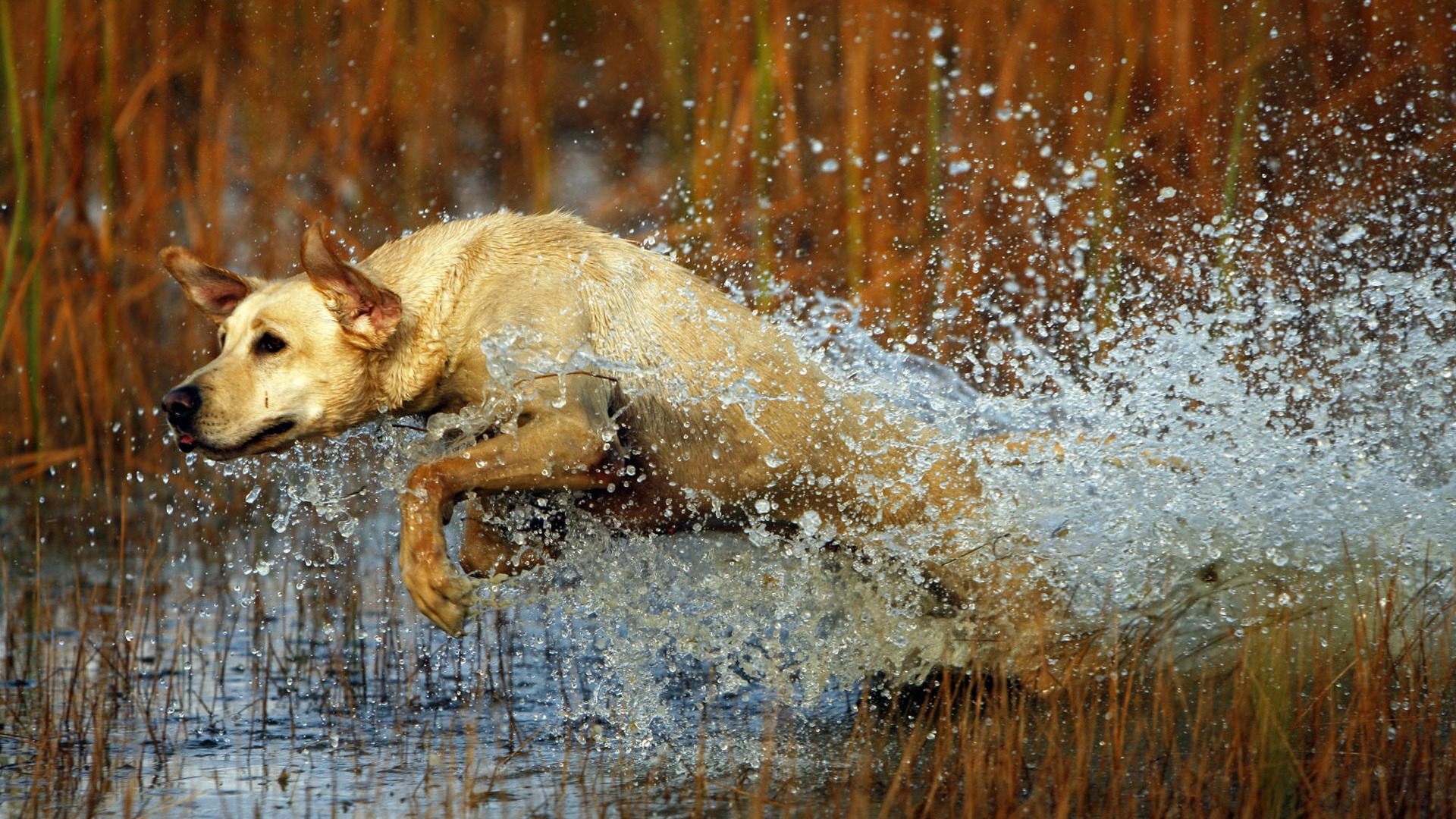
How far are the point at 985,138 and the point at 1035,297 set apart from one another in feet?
3.04

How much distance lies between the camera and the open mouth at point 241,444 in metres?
3.54

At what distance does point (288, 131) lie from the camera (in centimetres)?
747

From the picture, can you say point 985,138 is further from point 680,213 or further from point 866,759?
point 866,759

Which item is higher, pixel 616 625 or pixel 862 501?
pixel 862 501

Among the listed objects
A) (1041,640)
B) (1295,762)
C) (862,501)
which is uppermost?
(862,501)

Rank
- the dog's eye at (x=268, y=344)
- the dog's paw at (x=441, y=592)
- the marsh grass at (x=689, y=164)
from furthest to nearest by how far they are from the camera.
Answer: the marsh grass at (x=689, y=164)
the dog's eye at (x=268, y=344)
the dog's paw at (x=441, y=592)

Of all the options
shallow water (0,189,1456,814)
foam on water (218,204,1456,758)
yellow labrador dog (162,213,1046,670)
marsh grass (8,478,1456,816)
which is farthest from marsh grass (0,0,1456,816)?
yellow labrador dog (162,213,1046,670)

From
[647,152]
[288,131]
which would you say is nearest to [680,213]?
[647,152]

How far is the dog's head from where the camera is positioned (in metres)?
3.55

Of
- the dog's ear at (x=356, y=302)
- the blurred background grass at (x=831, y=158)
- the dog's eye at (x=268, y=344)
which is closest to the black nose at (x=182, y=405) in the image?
the dog's eye at (x=268, y=344)

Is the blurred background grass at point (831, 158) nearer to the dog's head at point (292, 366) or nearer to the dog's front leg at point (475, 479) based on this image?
the dog's front leg at point (475, 479)

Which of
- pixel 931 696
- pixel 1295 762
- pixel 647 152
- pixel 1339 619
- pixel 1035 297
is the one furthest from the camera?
pixel 647 152

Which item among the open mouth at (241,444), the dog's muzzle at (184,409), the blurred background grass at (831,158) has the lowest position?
the open mouth at (241,444)

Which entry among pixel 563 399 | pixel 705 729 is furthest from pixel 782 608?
pixel 563 399
